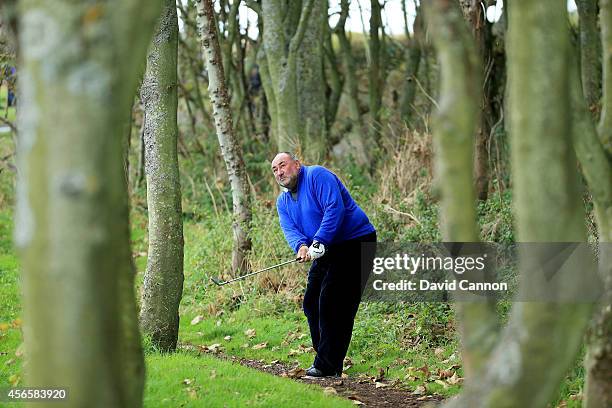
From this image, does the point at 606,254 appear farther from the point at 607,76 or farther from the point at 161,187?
the point at 161,187

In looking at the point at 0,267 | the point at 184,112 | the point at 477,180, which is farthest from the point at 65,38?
the point at 184,112

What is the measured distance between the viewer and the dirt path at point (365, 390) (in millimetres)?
7723

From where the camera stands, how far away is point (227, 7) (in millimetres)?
20469

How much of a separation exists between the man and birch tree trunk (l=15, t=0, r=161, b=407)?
18.1ft

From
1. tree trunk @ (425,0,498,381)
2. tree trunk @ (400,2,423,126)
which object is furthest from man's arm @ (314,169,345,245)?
tree trunk @ (400,2,423,126)

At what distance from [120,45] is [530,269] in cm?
233

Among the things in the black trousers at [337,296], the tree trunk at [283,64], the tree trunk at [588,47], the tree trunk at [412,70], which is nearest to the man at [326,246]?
the black trousers at [337,296]

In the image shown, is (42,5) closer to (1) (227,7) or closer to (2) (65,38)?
(2) (65,38)

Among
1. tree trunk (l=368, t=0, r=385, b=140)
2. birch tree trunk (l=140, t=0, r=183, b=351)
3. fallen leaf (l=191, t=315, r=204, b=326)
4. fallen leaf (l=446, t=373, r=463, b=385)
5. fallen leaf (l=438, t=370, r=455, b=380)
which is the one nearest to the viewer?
fallen leaf (l=446, t=373, r=463, b=385)

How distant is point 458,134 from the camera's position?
394 centimetres

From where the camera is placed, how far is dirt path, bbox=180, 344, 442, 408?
772 centimetres

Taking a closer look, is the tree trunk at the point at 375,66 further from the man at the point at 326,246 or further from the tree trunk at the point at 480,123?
the man at the point at 326,246

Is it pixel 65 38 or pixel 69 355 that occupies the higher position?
pixel 65 38

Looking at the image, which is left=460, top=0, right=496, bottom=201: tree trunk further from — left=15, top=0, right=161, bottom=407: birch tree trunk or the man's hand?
left=15, top=0, right=161, bottom=407: birch tree trunk
